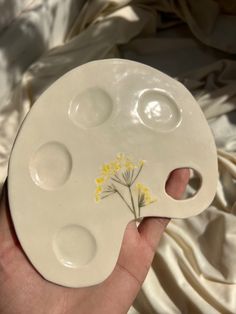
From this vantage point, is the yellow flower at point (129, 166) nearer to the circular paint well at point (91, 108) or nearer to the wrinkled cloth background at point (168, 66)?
the circular paint well at point (91, 108)

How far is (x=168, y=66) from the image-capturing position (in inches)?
32.9

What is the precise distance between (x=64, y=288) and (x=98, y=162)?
15cm

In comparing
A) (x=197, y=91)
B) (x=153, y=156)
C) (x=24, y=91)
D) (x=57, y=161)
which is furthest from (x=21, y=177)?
(x=197, y=91)

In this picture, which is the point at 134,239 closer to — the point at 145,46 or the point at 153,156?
the point at 153,156

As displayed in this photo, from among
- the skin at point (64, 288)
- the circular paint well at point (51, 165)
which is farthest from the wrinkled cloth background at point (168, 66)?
the circular paint well at point (51, 165)

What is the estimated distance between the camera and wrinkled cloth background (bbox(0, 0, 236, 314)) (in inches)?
25.3

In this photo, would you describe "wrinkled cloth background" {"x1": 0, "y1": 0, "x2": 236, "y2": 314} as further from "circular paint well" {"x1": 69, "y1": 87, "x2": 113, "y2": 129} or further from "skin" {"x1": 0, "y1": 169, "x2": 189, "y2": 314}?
"circular paint well" {"x1": 69, "y1": 87, "x2": 113, "y2": 129}

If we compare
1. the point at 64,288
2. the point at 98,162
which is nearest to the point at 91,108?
the point at 98,162

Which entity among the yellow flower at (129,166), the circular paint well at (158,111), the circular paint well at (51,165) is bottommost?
→ the yellow flower at (129,166)

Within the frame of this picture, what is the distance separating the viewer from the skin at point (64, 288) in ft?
1.74

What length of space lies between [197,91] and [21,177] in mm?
384

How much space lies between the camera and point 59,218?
1.75 ft

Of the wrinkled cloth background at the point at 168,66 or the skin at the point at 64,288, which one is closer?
the skin at the point at 64,288

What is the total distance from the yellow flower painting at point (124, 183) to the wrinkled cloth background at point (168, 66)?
138 mm
